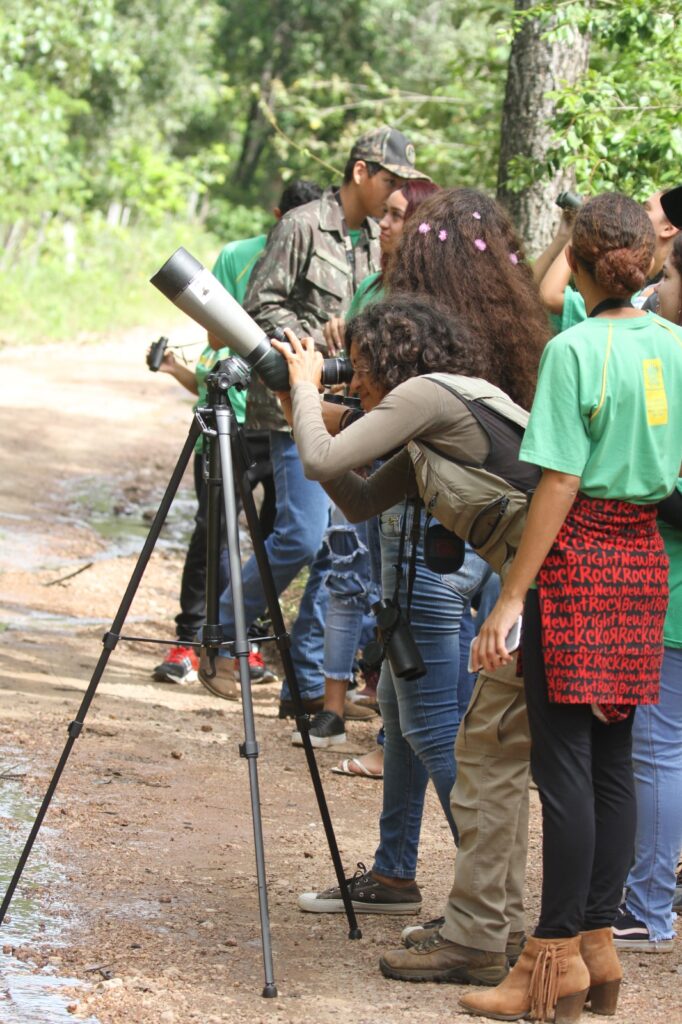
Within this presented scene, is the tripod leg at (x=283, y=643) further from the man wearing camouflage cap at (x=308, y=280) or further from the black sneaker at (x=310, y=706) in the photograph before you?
the black sneaker at (x=310, y=706)

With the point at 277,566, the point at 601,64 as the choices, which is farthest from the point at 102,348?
the point at 277,566

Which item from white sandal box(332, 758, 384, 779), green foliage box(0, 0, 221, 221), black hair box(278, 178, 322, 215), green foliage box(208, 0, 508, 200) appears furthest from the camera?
green foliage box(208, 0, 508, 200)

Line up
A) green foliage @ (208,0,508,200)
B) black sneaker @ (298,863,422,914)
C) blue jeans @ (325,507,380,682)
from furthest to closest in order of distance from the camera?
green foliage @ (208,0,508,200)
blue jeans @ (325,507,380,682)
black sneaker @ (298,863,422,914)

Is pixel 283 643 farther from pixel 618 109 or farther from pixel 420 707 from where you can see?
pixel 618 109

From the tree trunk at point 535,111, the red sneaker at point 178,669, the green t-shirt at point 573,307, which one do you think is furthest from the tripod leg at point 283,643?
the tree trunk at point 535,111

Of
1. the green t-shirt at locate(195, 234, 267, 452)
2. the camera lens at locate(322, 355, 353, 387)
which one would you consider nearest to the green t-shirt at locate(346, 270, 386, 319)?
the camera lens at locate(322, 355, 353, 387)

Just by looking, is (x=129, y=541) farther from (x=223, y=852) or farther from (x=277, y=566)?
(x=223, y=852)

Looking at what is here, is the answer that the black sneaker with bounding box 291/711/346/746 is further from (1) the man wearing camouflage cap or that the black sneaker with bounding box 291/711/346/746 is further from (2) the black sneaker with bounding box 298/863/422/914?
(2) the black sneaker with bounding box 298/863/422/914

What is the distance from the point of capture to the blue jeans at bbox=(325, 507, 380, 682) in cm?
553

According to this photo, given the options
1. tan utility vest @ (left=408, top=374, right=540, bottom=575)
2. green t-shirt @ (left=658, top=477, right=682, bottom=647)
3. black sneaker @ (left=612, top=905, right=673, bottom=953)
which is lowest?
black sneaker @ (left=612, top=905, right=673, bottom=953)

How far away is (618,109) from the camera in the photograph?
6281 mm

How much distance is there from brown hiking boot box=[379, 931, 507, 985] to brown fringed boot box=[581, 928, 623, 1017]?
0.23 metres

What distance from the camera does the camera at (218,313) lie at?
3.48 meters

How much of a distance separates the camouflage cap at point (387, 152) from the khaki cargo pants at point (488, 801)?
265 cm
